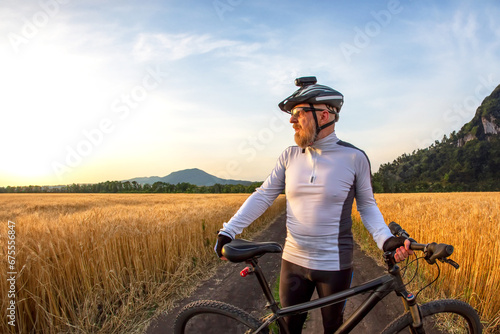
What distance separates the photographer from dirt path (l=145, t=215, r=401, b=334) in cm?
354

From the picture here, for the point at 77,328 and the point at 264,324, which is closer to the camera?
the point at 264,324

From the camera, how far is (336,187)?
1.86 meters

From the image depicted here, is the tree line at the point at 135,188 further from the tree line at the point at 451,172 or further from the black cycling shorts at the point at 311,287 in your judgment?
the black cycling shorts at the point at 311,287

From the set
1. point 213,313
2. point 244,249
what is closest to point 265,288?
point 244,249

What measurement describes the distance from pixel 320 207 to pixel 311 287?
2.04 feet

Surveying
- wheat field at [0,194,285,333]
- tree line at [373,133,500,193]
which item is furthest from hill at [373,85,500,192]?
wheat field at [0,194,285,333]

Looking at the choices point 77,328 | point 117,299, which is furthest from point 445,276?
point 77,328

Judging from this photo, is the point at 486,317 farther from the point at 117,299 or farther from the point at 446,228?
the point at 117,299

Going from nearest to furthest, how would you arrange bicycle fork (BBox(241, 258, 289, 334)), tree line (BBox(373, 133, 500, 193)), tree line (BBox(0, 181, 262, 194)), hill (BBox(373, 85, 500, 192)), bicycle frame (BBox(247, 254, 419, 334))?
1. bicycle frame (BBox(247, 254, 419, 334))
2. bicycle fork (BBox(241, 258, 289, 334))
3. tree line (BBox(0, 181, 262, 194))
4. tree line (BBox(373, 133, 500, 193))
5. hill (BBox(373, 85, 500, 192))

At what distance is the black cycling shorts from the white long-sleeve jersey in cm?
5

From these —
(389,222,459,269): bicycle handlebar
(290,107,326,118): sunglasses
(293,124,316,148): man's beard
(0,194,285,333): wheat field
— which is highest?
(290,107,326,118): sunglasses

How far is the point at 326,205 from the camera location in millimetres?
1861

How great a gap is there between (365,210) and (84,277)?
3.47 metres

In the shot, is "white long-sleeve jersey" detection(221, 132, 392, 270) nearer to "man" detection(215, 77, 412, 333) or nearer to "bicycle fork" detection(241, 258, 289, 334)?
"man" detection(215, 77, 412, 333)
